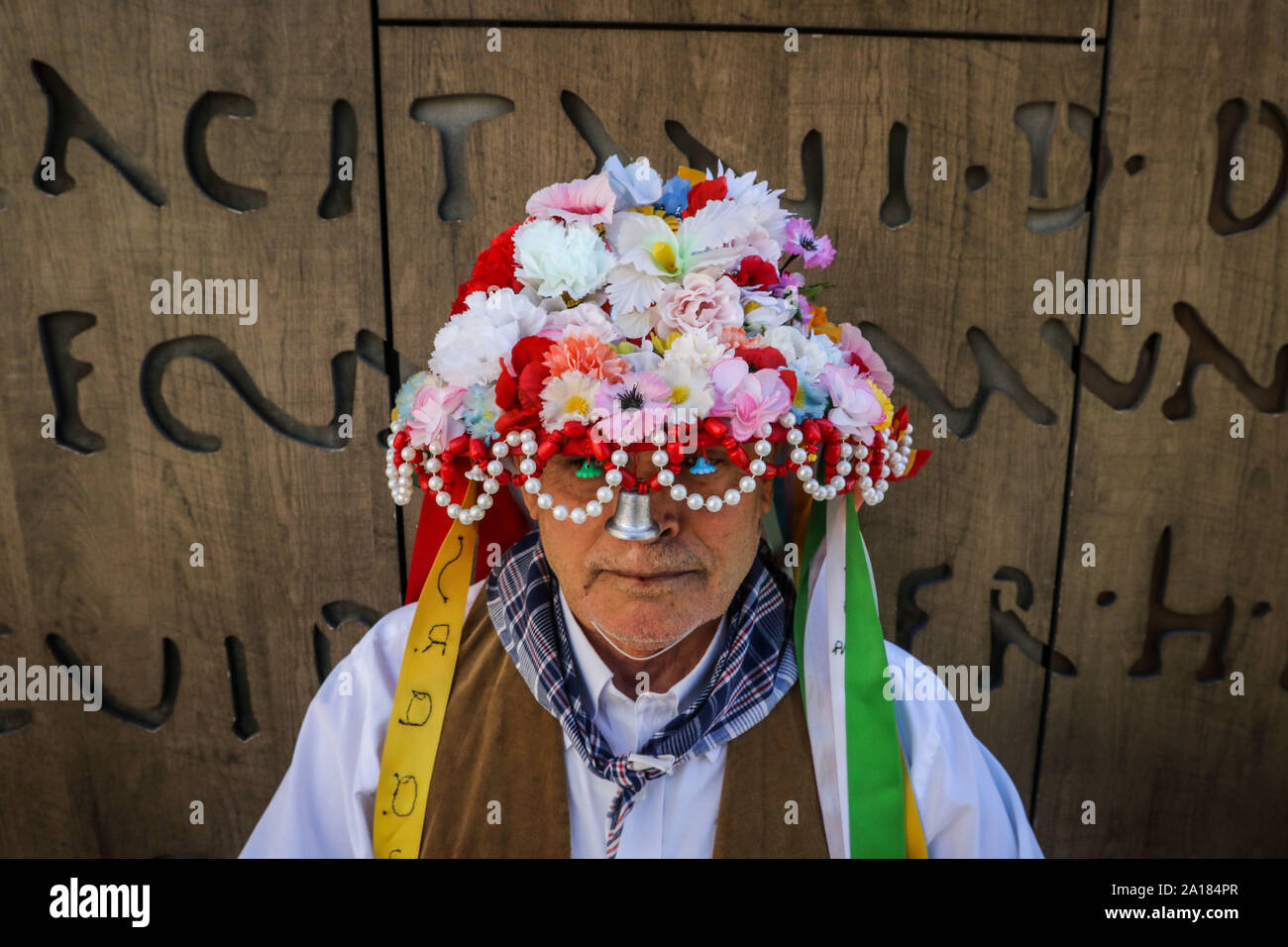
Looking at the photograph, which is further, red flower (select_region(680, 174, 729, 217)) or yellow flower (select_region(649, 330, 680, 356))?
red flower (select_region(680, 174, 729, 217))

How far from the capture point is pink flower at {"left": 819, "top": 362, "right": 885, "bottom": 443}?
1.36 metres

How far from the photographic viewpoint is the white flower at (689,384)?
1.27 meters

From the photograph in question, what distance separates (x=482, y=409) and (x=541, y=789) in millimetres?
665

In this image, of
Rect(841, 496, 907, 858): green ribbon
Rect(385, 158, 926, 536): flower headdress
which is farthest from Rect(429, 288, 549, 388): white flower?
Rect(841, 496, 907, 858): green ribbon

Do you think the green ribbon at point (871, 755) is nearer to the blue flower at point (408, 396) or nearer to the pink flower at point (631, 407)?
the pink flower at point (631, 407)

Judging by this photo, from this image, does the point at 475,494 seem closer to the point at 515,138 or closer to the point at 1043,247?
the point at 515,138

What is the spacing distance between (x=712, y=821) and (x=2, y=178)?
2.05m

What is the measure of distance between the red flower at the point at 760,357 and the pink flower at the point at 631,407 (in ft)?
0.43

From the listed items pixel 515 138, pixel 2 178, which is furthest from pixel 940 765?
pixel 2 178

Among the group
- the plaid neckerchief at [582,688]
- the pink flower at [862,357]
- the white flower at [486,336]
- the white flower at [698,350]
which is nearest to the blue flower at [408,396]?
the white flower at [486,336]

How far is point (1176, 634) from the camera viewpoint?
241cm

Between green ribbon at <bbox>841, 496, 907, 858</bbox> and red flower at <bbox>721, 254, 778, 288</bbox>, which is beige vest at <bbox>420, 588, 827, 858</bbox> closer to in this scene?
green ribbon at <bbox>841, 496, 907, 858</bbox>

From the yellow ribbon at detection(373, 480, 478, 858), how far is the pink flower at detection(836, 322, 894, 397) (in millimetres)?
674

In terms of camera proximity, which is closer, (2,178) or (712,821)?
(712,821)
